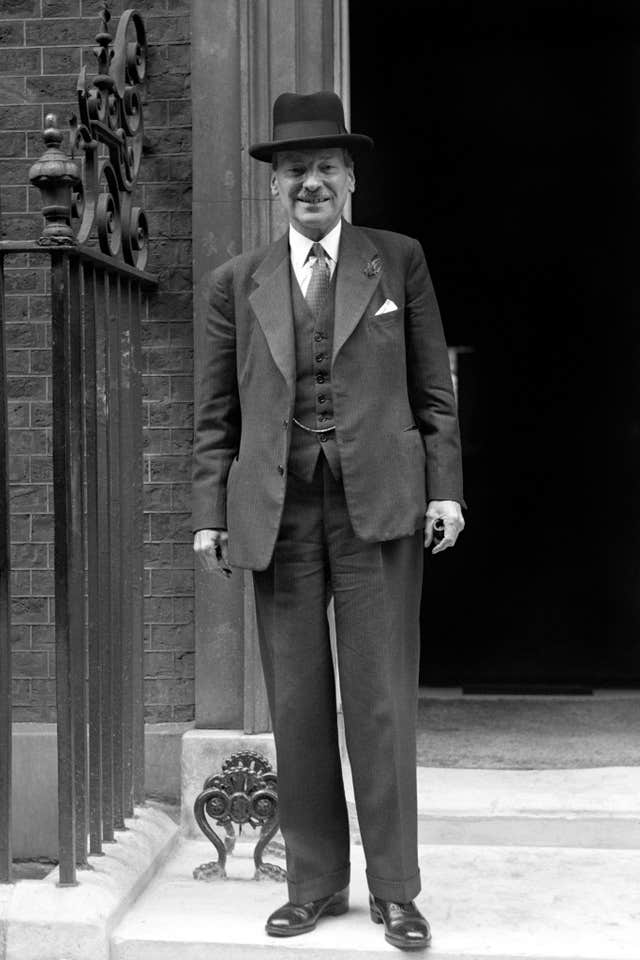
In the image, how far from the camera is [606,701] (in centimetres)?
702

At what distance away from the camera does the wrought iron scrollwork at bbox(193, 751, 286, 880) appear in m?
4.71

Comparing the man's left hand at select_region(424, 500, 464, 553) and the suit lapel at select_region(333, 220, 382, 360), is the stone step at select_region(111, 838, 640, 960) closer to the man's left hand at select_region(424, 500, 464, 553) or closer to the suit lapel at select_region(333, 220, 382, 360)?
the man's left hand at select_region(424, 500, 464, 553)

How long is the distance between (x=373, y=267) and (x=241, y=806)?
184 cm

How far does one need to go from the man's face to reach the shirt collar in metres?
0.05

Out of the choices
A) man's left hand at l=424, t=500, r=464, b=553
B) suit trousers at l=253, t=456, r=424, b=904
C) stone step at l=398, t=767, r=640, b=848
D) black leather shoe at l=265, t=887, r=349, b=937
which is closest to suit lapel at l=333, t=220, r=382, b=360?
suit trousers at l=253, t=456, r=424, b=904

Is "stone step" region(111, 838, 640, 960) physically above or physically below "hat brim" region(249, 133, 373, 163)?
below

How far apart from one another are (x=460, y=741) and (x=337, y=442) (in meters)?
2.48

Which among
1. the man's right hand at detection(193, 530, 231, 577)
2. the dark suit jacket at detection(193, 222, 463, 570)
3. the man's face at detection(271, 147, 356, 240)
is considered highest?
the man's face at detection(271, 147, 356, 240)

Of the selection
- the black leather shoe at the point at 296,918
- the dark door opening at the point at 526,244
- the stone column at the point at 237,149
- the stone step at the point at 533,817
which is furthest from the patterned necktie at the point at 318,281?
the dark door opening at the point at 526,244

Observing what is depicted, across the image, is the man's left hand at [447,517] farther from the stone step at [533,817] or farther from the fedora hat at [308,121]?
the stone step at [533,817]

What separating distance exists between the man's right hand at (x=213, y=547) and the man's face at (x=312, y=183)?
36.4 inches

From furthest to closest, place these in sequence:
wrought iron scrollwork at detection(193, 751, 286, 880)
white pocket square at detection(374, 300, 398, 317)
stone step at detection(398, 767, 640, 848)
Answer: stone step at detection(398, 767, 640, 848)
wrought iron scrollwork at detection(193, 751, 286, 880)
white pocket square at detection(374, 300, 398, 317)

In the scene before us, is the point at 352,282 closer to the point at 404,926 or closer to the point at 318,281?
the point at 318,281

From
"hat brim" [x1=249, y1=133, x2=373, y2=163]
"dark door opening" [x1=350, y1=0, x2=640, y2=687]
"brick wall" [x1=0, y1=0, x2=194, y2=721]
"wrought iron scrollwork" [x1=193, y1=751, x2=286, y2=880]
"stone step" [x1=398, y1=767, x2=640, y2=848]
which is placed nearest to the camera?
"hat brim" [x1=249, y1=133, x2=373, y2=163]
